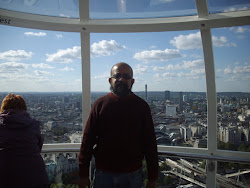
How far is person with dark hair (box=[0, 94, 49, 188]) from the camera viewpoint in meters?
2.02

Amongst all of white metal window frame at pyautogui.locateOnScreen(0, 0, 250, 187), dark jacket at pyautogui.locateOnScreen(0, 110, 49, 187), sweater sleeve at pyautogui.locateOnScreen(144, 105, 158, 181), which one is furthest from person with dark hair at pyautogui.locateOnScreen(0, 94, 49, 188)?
sweater sleeve at pyautogui.locateOnScreen(144, 105, 158, 181)

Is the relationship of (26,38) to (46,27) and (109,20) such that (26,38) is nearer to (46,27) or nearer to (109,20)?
(46,27)

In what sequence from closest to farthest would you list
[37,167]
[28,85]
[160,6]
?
1. [37,167]
2. [160,6]
3. [28,85]

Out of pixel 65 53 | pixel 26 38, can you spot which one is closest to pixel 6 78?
pixel 26 38

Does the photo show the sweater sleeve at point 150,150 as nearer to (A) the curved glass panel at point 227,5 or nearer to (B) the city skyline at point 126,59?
(B) the city skyline at point 126,59

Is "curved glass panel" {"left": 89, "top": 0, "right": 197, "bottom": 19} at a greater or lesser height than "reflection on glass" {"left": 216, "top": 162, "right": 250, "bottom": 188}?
greater

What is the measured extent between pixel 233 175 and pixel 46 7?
3.73 m

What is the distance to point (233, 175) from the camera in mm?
3098

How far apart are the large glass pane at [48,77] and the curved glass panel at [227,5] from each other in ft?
6.99

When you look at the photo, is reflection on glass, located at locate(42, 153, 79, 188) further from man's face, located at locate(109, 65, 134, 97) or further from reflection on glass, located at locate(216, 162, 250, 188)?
reflection on glass, located at locate(216, 162, 250, 188)

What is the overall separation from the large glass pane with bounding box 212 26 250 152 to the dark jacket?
2783 mm

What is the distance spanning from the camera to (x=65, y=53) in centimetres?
371

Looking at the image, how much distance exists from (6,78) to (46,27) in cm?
111

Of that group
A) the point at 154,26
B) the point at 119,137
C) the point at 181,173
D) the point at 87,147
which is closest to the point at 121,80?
the point at 119,137
